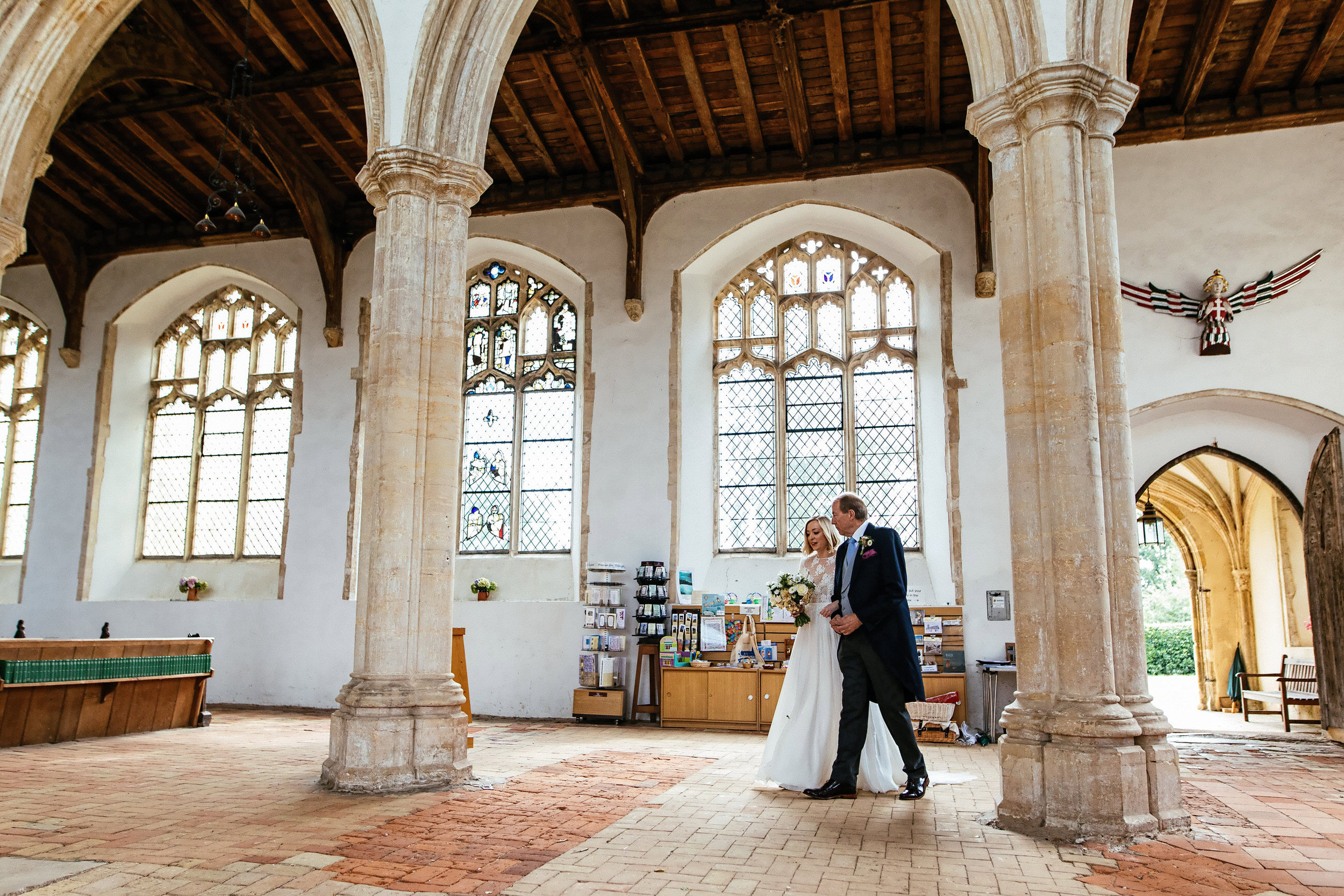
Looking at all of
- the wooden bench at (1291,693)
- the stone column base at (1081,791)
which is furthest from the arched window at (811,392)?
the stone column base at (1081,791)

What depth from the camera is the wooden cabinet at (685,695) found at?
938 cm

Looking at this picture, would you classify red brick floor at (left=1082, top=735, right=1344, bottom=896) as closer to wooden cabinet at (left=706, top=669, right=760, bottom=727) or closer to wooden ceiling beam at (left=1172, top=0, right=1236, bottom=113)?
wooden cabinet at (left=706, top=669, right=760, bottom=727)

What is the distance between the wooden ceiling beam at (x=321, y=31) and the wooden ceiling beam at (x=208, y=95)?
13 cm

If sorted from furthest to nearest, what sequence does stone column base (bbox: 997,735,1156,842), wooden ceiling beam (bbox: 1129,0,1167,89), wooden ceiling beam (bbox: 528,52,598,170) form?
wooden ceiling beam (bbox: 528,52,598,170)
wooden ceiling beam (bbox: 1129,0,1167,89)
stone column base (bbox: 997,735,1156,842)

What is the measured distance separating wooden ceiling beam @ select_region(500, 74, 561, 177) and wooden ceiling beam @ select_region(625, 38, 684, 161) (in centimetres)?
122

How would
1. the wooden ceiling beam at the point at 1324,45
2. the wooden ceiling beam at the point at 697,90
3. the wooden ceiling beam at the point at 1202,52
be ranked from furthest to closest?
the wooden ceiling beam at the point at 697,90
the wooden ceiling beam at the point at 1324,45
the wooden ceiling beam at the point at 1202,52

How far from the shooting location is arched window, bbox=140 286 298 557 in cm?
1207

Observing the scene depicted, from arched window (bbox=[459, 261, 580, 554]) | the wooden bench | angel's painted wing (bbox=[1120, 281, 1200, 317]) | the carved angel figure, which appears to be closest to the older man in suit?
the carved angel figure

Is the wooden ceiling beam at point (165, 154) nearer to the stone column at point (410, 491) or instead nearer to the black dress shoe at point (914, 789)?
the stone column at point (410, 491)

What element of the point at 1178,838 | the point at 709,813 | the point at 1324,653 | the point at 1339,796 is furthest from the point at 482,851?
the point at 1324,653

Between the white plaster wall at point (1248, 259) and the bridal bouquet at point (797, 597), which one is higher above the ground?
the white plaster wall at point (1248, 259)

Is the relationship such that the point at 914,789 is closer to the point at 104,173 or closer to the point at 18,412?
the point at 104,173

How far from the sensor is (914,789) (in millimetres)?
4805

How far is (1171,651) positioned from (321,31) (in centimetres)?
2434
